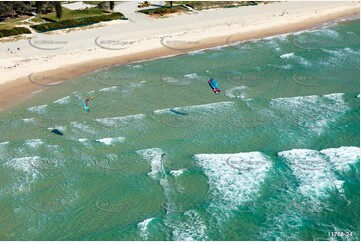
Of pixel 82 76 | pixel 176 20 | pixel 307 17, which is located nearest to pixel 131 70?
pixel 82 76

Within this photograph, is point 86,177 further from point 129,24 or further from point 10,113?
point 129,24

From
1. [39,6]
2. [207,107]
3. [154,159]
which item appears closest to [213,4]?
[39,6]

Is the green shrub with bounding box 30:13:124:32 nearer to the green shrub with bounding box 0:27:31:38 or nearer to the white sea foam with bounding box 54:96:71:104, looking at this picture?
the green shrub with bounding box 0:27:31:38

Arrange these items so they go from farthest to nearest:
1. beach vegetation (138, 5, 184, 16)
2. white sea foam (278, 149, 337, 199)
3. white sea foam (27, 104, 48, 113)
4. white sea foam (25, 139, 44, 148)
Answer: beach vegetation (138, 5, 184, 16) → white sea foam (27, 104, 48, 113) → white sea foam (25, 139, 44, 148) → white sea foam (278, 149, 337, 199)

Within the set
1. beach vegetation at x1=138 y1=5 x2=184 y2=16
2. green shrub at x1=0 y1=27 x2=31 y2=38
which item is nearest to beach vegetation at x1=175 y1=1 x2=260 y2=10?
beach vegetation at x1=138 y1=5 x2=184 y2=16

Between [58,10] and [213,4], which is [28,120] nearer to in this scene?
[58,10]
